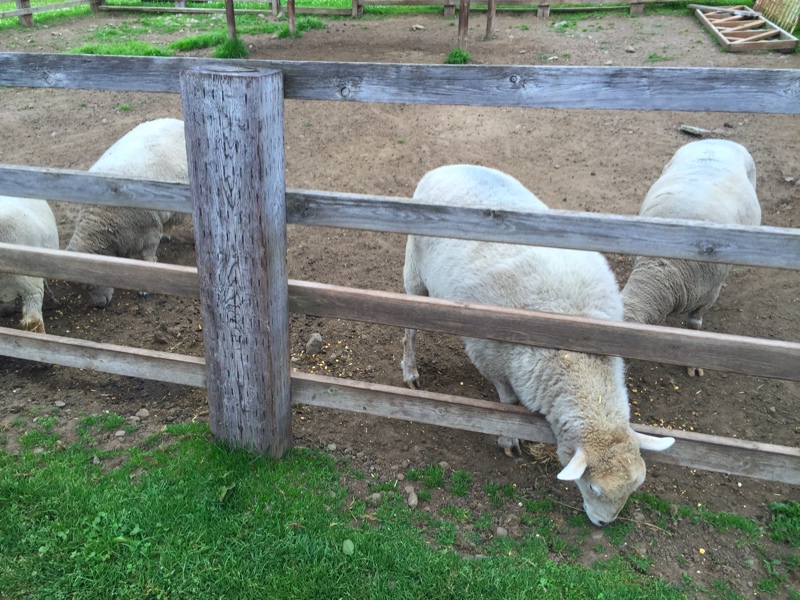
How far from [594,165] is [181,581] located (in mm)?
6894

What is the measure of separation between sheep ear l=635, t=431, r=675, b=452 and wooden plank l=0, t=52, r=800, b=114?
5.02 feet

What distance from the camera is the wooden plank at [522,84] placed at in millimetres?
2248

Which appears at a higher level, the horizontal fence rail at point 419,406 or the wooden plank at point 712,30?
the wooden plank at point 712,30

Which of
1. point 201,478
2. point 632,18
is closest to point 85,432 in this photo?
point 201,478

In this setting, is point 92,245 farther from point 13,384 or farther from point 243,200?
point 243,200

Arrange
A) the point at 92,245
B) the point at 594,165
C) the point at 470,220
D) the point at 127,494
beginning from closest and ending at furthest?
the point at 470,220
the point at 127,494
the point at 92,245
the point at 594,165

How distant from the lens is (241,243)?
267 centimetres

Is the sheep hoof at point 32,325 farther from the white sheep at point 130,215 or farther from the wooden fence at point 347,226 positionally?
the wooden fence at point 347,226

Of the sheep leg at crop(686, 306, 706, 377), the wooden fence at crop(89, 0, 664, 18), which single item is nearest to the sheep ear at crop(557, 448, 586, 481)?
the sheep leg at crop(686, 306, 706, 377)

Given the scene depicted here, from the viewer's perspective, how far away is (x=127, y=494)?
2.91m

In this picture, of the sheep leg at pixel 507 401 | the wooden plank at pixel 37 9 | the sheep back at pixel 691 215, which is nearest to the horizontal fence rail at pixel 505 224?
the sheep leg at pixel 507 401

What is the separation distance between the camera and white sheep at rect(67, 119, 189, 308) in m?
5.34

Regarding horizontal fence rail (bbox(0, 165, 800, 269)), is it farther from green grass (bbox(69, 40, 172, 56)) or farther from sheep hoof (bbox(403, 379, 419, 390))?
green grass (bbox(69, 40, 172, 56))

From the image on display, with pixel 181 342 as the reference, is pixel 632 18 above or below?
above
